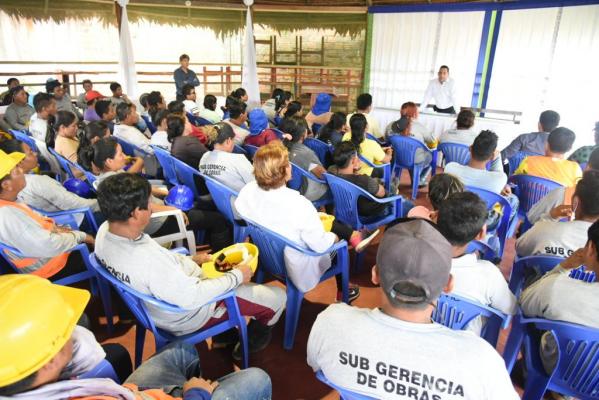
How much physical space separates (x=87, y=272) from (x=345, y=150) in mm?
1851

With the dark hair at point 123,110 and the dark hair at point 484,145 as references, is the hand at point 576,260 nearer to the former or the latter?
the dark hair at point 484,145

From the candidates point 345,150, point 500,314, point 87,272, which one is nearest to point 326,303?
point 345,150

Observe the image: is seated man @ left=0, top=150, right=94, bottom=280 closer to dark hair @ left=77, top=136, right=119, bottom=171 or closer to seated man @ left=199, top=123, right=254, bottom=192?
dark hair @ left=77, top=136, right=119, bottom=171

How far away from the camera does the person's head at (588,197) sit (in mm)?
1859

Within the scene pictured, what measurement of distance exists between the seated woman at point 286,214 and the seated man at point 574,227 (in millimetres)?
1047

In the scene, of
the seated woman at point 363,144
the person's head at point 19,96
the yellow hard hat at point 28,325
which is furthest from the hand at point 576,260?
the person's head at point 19,96

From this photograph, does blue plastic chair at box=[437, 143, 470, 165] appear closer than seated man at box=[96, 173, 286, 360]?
No

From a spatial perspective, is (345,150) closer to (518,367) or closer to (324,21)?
(518,367)

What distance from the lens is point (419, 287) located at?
1.01 metres

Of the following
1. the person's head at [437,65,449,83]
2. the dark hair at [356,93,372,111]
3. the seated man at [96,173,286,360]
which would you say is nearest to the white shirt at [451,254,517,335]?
the seated man at [96,173,286,360]

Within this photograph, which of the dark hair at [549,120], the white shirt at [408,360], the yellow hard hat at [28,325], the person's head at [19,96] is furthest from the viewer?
the person's head at [19,96]

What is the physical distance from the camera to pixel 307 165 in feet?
11.1

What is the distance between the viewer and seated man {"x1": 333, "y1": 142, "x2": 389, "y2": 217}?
9.31ft

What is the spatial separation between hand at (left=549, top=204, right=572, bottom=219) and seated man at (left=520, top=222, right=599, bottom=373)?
768mm
